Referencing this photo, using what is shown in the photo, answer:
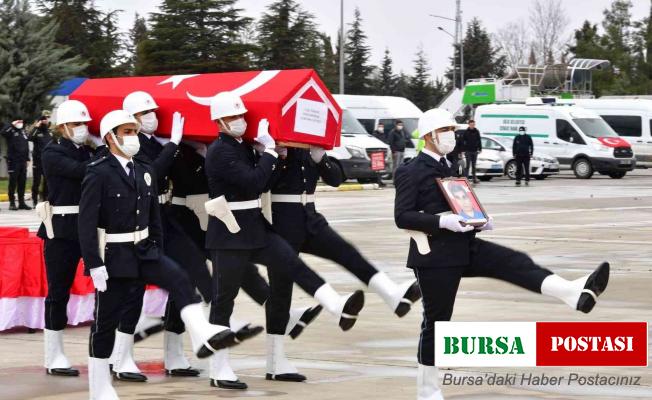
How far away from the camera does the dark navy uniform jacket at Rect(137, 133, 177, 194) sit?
9.80 metres

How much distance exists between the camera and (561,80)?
228 feet

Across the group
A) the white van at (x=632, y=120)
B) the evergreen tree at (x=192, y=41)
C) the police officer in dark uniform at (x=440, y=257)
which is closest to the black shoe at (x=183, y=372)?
the police officer in dark uniform at (x=440, y=257)

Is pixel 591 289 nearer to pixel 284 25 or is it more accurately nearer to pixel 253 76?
pixel 253 76

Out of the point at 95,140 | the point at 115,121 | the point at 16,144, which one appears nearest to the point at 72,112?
the point at 95,140

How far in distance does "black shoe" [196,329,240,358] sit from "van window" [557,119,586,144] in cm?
3459

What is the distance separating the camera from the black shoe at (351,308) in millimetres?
9125

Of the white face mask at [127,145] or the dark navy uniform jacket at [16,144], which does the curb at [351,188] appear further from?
the white face mask at [127,145]

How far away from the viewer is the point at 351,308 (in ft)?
30.0

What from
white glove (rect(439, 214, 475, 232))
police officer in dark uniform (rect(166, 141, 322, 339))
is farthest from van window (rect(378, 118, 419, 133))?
white glove (rect(439, 214, 475, 232))

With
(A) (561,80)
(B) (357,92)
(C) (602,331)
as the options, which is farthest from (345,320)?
(B) (357,92)

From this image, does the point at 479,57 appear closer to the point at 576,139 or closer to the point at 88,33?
the point at 88,33

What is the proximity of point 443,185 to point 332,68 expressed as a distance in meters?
95.4

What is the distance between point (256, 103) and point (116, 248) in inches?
63.0

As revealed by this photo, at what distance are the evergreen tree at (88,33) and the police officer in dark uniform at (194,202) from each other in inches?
2383
